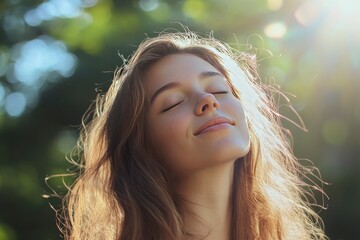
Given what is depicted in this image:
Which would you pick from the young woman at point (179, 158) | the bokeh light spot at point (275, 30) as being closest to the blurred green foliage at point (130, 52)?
the bokeh light spot at point (275, 30)

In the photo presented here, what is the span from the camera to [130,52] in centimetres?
450

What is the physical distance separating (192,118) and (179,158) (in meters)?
→ 0.09

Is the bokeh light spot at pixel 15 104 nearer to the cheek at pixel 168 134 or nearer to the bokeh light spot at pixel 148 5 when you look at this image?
the bokeh light spot at pixel 148 5

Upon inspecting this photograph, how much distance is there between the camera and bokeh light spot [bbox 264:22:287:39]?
4437 millimetres

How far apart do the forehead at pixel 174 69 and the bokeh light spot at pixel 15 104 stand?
4300 mm

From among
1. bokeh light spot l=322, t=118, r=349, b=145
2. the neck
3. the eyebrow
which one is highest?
bokeh light spot l=322, t=118, r=349, b=145

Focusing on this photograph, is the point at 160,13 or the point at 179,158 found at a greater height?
the point at 160,13

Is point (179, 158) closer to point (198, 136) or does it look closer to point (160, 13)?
point (198, 136)

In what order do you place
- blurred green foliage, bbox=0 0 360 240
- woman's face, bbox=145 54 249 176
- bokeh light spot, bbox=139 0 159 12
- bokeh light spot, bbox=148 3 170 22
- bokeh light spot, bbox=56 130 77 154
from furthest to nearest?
bokeh light spot, bbox=139 0 159 12 → bokeh light spot, bbox=56 130 77 154 → bokeh light spot, bbox=148 3 170 22 → blurred green foliage, bbox=0 0 360 240 → woman's face, bbox=145 54 249 176

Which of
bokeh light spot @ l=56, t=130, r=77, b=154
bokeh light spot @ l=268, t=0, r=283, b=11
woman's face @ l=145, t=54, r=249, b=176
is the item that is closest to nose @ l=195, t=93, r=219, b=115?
woman's face @ l=145, t=54, r=249, b=176

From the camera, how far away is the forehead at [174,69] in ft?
5.03

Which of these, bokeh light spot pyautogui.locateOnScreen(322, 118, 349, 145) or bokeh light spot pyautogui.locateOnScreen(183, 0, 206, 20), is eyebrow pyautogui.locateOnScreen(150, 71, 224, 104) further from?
bokeh light spot pyautogui.locateOnScreen(183, 0, 206, 20)

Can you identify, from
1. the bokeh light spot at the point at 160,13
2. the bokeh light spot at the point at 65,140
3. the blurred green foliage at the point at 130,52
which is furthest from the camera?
the bokeh light spot at the point at 65,140

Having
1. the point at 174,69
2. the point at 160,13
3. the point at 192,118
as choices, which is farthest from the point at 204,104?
the point at 160,13
